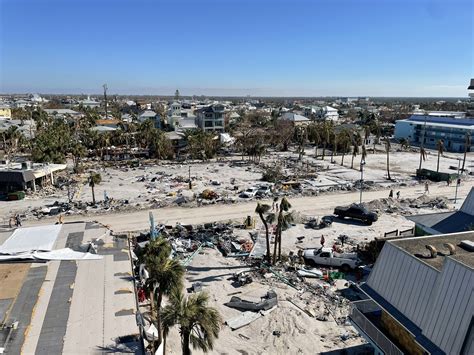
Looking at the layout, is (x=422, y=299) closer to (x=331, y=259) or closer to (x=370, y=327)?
(x=370, y=327)

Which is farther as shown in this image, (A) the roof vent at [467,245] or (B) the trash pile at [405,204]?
(B) the trash pile at [405,204]

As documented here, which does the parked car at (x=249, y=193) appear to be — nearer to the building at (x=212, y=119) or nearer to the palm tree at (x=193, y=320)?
the palm tree at (x=193, y=320)

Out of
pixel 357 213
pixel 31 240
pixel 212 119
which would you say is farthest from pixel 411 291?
pixel 212 119

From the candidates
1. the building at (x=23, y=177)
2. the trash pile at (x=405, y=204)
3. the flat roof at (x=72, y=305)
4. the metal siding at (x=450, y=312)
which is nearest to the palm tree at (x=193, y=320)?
the flat roof at (x=72, y=305)

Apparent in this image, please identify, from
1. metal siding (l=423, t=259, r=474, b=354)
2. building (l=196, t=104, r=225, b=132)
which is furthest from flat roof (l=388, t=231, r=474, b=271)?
building (l=196, t=104, r=225, b=132)

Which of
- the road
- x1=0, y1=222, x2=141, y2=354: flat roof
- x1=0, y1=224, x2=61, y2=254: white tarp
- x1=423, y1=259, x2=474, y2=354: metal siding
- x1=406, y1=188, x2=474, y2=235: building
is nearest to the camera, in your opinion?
x1=423, y1=259, x2=474, y2=354: metal siding

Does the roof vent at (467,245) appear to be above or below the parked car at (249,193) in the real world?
above

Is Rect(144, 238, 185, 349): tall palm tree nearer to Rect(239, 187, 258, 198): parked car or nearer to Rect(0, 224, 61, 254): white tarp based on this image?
Rect(0, 224, 61, 254): white tarp
